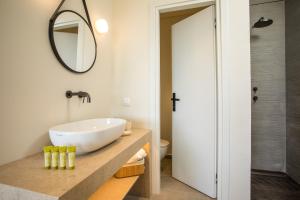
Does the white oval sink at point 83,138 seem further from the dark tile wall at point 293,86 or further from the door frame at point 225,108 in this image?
the dark tile wall at point 293,86

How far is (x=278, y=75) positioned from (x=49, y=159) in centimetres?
268

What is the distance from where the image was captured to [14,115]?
0.92 m

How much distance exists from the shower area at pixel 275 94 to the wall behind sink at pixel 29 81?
2.28 m

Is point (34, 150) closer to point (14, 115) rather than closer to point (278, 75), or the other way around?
point (14, 115)

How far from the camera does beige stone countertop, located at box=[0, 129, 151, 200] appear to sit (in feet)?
1.96

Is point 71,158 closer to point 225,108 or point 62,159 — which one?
point 62,159

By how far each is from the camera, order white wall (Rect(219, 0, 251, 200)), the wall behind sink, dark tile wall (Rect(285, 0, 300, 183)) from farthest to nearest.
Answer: dark tile wall (Rect(285, 0, 300, 183)), white wall (Rect(219, 0, 251, 200)), the wall behind sink

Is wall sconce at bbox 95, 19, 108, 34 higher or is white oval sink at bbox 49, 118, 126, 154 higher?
wall sconce at bbox 95, 19, 108, 34

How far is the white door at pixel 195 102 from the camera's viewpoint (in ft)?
5.67

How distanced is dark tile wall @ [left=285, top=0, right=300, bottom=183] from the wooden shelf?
6.58 ft

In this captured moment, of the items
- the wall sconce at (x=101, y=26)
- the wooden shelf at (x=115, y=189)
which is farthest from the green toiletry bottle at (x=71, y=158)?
the wall sconce at (x=101, y=26)

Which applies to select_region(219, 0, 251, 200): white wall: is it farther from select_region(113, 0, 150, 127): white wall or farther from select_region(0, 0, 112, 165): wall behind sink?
select_region(0, 0, 112, 165): wall behind sink

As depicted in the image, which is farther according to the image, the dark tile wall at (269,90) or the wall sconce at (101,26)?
the dark tile wall at (269,90)

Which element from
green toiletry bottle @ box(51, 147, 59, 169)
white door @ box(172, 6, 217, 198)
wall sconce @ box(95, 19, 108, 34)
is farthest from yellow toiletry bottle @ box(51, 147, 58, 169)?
white door @ box(172, 6, 217, 198)
